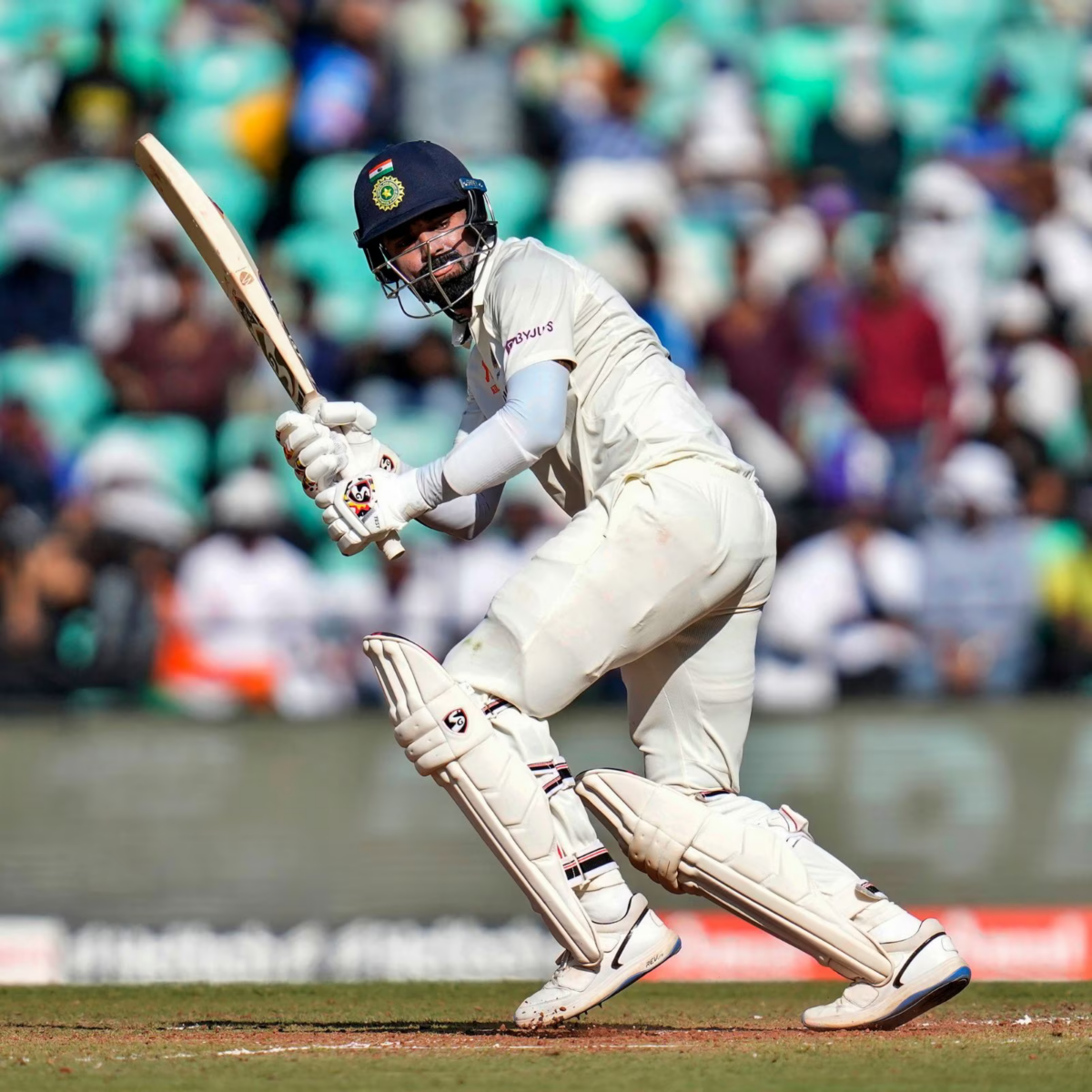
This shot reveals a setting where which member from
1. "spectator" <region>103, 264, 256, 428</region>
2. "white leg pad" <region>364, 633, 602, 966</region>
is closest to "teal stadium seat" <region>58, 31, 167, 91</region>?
"spectator" <region>103, 264, 256, 428</region>

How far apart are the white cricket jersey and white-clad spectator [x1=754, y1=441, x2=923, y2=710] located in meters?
3.54

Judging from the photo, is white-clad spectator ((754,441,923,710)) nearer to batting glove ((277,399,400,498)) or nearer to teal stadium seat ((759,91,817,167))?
batting glove ((277,399,400,498))

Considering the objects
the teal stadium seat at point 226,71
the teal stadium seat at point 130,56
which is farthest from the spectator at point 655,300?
the teal stadium seat at point 130,56

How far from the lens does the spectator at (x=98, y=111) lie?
12273 millimetres

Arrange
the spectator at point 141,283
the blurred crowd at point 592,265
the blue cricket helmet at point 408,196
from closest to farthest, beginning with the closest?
1. the blue cricket helmet at point 408,196
2. the blurred crowd at point 592,265
3. the spectator at point 141,283

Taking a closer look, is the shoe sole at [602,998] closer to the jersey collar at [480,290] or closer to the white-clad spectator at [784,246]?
the jersey collar at [480,290]

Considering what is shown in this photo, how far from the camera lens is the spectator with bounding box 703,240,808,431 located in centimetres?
1016

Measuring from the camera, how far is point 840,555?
8.43 m

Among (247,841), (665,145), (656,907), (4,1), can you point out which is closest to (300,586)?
(247,841)

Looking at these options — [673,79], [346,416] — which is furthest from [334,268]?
[346,416]

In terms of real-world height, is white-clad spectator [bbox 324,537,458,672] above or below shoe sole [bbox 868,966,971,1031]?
above

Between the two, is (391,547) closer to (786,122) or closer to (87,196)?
(87,196)

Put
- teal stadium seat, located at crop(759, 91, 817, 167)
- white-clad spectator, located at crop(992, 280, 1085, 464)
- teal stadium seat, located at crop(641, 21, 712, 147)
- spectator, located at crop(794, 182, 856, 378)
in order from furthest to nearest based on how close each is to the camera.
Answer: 1. teal stadium seat, located at crop(641, 21, 712, 147)
2. teal stadium seat, located at crop(759, 91, 817, 167)
3. spectator, located at crop(794, 182, 856, 378)
4. white-clad spectator, located at crop(992, 280, 1085, 464)

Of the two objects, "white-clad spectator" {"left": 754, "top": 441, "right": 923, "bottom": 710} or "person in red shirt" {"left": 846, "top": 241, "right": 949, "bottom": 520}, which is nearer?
"white-clad spectator" {"left": 754, "top": 441, "right": 923, "bottom": 710}
